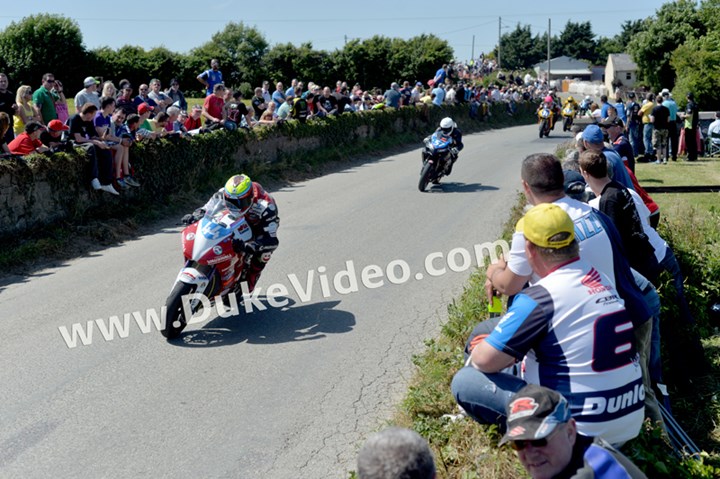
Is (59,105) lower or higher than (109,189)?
higher

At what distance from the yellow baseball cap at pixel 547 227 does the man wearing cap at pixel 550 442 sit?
0.95 m

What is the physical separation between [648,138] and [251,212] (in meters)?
15.6

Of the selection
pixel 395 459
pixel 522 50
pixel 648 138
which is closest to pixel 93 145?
pixel 395 459

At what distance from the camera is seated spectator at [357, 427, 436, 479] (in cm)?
259

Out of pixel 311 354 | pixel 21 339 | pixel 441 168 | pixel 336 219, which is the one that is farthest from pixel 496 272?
pixel 441 168

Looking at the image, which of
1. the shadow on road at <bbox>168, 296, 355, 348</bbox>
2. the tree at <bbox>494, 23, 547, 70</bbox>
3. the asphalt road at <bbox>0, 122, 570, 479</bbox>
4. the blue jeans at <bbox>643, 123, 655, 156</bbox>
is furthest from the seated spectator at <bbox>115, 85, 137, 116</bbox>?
the tree at <bbox>494, 23, 547, 70</bbox>

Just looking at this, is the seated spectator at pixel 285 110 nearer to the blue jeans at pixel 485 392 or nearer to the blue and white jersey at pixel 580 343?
the blue jeans at pixel 485 392

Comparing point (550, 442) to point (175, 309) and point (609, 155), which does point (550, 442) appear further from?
point (175, 309)

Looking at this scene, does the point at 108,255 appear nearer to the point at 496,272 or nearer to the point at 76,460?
the point at 76,460

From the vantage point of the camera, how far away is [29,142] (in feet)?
41.6

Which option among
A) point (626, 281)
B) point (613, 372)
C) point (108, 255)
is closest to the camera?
point (613, 372)

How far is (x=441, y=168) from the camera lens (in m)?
17.8

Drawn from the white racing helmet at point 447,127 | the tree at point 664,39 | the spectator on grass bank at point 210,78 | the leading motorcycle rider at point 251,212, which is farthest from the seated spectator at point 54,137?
the tree at point 664,39

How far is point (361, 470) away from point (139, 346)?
19.1 feet
